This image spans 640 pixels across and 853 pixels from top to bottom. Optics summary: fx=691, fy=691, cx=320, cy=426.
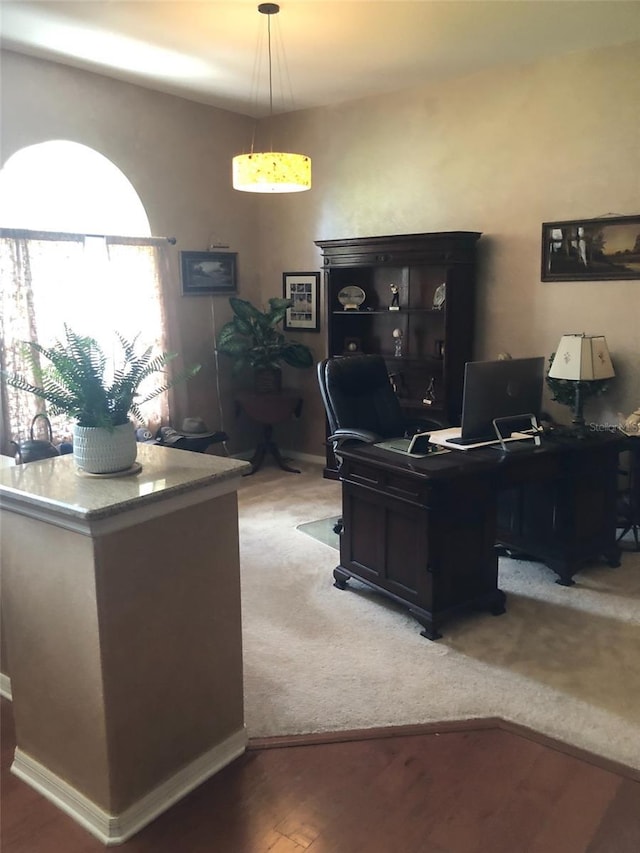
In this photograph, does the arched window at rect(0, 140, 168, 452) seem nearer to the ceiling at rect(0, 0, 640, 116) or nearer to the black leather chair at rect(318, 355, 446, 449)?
the ceiling at rect(0, 0, 640, 116)

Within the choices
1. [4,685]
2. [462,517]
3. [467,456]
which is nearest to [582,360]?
[467,456]

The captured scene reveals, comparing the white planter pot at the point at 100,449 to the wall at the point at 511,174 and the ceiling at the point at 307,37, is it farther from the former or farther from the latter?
the wall at the point at 511,174

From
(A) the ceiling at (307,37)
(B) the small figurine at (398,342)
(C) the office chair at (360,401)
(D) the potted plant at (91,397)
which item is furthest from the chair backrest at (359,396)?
(D) the potted plant at (91,397)

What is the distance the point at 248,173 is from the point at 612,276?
2336 mm

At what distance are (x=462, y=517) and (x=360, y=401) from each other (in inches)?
49.6

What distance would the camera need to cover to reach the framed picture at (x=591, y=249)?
423 centimetres

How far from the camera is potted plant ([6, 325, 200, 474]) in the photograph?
2.03m

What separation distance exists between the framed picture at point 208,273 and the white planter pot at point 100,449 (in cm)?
363

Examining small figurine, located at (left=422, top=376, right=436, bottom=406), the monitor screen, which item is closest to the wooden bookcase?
small figurine, located at (left=422, top=376, right=436, bottom=406)

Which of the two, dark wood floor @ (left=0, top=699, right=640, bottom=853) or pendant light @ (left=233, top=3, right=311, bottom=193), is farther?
A: pendant light @ (left=233, top=3, right=311, bottom=193)

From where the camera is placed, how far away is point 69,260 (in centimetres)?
461

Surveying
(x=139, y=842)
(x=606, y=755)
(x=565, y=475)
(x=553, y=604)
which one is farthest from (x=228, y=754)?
(x=565, y=475)

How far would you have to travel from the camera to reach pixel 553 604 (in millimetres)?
3369

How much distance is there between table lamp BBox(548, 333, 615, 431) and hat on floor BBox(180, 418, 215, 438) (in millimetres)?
2523
